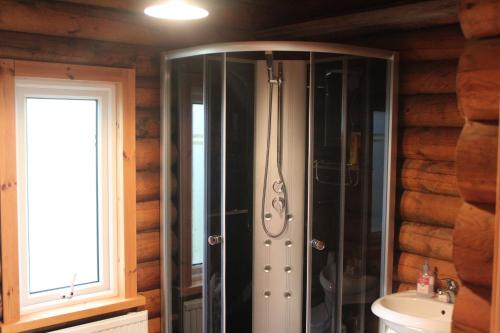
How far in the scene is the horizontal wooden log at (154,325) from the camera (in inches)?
132

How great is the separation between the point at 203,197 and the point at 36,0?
4.25 feet

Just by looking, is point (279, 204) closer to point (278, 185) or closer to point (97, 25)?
point (278, 185)

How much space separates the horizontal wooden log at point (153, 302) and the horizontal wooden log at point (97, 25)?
1.46 meters

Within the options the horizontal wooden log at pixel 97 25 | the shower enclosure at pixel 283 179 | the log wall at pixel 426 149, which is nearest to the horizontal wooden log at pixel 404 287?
the log wall at pixel 426 149

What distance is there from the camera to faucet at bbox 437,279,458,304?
2820mm

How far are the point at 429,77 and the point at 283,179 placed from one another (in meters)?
0.95

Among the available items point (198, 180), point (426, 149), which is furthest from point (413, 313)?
point (198, 180)

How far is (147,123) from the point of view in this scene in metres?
3.24

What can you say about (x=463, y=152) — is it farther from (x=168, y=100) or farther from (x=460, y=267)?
(x=168, y=100)

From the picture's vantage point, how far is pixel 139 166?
323 cm

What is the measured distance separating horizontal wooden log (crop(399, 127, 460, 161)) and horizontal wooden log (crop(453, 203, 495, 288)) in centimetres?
131

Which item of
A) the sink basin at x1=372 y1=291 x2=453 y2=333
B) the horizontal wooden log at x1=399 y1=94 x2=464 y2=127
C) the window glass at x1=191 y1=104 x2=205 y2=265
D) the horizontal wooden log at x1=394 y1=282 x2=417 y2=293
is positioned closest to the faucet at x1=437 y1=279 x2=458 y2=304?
the sink basin at x1=372 y1=291 x2=453 y2=333

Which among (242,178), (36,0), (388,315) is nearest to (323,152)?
(242,178)

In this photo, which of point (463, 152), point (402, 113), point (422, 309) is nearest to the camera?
point (463, 152)
